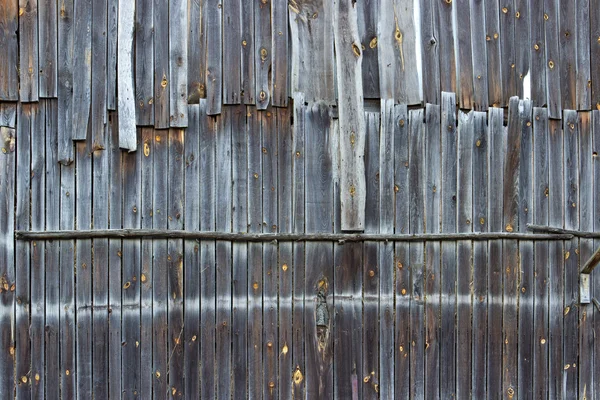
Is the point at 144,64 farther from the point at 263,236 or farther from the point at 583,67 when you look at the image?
the point at 583,67

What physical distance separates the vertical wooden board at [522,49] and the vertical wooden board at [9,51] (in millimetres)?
4322

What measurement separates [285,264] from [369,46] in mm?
2035

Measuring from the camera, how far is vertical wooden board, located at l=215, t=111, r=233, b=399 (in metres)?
4.92

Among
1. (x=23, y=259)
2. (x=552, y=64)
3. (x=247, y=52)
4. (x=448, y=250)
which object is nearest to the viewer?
(x=23, y=259)

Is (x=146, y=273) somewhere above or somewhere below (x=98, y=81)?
below

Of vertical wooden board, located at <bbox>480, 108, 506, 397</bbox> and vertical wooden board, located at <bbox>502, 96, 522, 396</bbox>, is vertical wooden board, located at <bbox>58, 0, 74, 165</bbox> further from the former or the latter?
vertical wooden board, located at <bbox>502, 96, 522, 396</bbox>

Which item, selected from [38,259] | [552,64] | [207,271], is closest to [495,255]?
[552,64]

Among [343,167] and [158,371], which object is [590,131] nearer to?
[343,167]

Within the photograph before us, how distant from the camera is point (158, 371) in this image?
16.0 feet

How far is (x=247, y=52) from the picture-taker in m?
5.04

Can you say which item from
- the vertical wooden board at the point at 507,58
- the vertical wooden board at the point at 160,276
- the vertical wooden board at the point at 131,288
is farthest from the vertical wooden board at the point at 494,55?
the vertical wooden board at the point at 131,288

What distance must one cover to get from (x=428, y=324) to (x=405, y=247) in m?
0.70

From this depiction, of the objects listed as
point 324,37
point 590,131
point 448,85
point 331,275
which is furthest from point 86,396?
point 590,131

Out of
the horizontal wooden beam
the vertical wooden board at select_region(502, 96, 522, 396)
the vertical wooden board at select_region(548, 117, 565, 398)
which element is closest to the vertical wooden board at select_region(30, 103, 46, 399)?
the horizontal wooden beam
